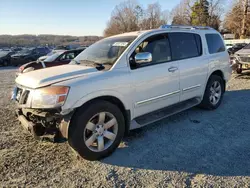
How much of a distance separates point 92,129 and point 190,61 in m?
2.59

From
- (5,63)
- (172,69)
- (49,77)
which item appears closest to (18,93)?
(49,77)

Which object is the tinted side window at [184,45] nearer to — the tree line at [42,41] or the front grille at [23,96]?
the front grille at [23,96]

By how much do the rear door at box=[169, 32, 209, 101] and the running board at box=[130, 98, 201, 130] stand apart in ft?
0.41

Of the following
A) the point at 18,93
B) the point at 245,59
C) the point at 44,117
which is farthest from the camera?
the point at 245,59

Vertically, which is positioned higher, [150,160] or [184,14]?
[184,14]

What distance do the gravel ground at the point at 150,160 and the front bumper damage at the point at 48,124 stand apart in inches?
18.6

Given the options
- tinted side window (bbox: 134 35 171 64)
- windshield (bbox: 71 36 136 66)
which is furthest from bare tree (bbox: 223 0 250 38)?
windshield (bbox: 71 36 136 66)

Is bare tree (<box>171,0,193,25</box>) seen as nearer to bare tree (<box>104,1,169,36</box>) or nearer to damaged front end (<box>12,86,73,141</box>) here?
bare tree (<box>104,1,169,36</box>)

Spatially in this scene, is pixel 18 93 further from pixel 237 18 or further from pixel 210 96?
pixel 237 18

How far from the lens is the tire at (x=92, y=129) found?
118 inches

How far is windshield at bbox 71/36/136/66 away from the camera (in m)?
3.72

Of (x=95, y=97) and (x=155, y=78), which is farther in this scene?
(x=155, y=78)

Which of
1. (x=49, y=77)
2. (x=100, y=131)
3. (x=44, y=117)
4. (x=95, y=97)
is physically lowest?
(x=100, y=131)

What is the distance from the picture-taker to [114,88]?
3326 mm
